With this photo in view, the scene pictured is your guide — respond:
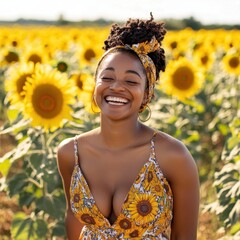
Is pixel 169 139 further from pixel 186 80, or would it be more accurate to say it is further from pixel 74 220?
pixel 186 80

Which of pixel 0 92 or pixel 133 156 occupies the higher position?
pixel 133 156

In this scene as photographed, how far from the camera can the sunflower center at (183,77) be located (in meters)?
6.40

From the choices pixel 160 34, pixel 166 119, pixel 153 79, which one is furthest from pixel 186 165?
pixel 166 119

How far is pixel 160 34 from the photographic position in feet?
8.79

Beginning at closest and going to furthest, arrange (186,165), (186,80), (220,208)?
(186,165), (220,208), (186,80)

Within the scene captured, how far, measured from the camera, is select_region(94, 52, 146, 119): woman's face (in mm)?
2475

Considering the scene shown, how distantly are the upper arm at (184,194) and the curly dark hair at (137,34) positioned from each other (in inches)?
16.3

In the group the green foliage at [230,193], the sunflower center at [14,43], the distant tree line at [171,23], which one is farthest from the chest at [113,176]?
the distant tree line at [171,23]

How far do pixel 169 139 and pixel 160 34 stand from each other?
443 millimetres

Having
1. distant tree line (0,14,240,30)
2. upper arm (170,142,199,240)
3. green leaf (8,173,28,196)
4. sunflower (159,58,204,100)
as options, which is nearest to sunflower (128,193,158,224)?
upper arm (170,142,199,240)

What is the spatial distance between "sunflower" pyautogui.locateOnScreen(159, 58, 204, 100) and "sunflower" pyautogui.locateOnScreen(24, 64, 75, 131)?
230cm

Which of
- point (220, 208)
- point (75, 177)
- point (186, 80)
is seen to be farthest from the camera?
point (186, 80)

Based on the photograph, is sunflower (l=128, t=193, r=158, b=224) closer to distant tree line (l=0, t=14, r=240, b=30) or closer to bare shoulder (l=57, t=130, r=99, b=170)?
bare shoulder (l=57, t=130, r=99, b=170)

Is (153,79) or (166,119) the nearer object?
(153,79)
